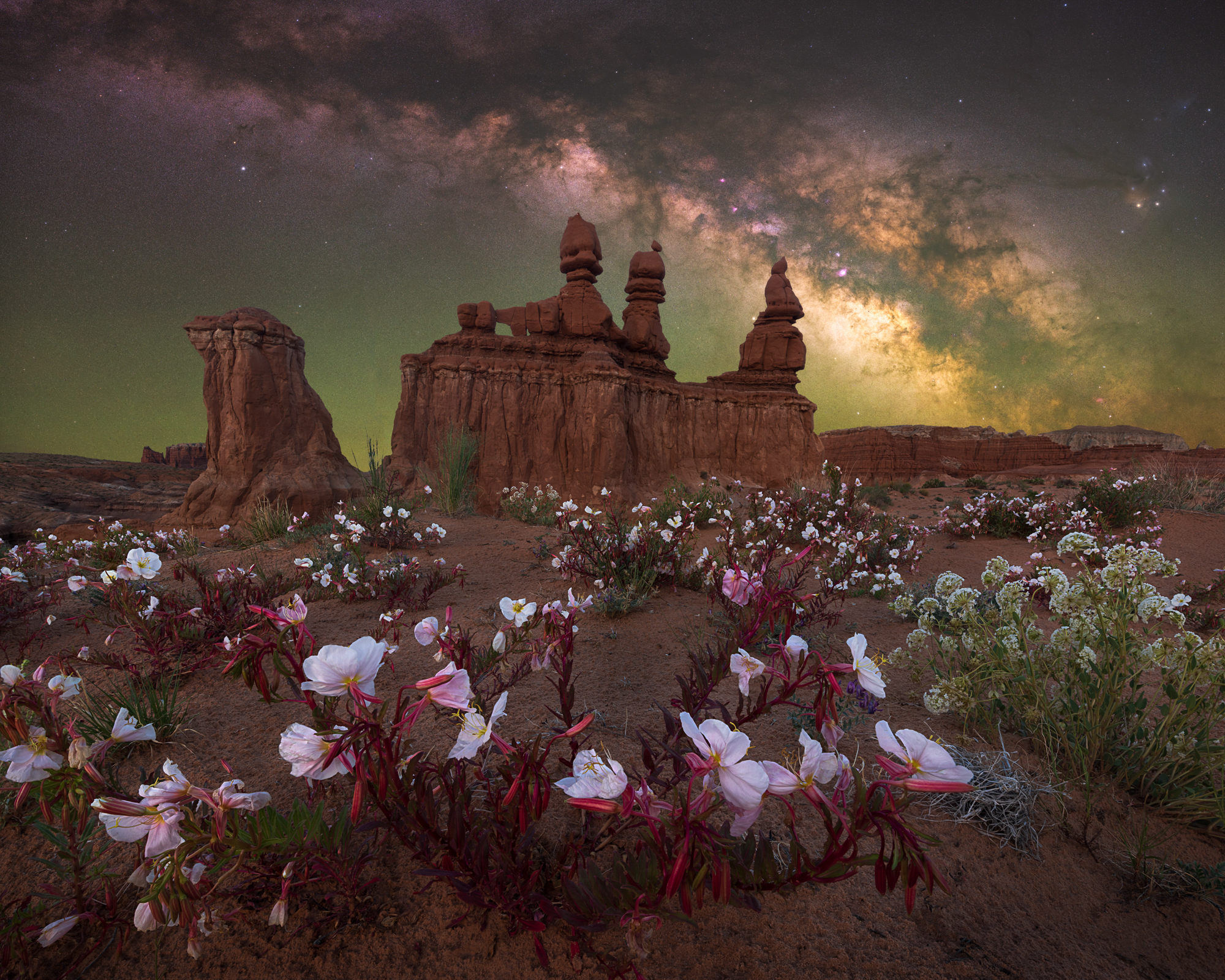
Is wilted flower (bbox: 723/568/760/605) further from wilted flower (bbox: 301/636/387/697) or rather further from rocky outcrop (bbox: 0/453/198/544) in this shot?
rocky outcrop (bbox: 0/453/198/544)

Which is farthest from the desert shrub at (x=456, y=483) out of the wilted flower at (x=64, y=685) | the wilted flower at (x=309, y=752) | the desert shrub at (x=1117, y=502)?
the desert shrub at (x=1117, y=502)

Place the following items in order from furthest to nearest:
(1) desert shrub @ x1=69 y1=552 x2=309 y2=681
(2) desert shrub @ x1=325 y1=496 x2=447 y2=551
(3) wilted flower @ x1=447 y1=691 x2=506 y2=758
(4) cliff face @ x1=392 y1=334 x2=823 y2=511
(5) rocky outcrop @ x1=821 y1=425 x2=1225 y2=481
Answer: (5) rocky outcrop @ x1=821 y1=425 x2=1225 y2=481 → (4) cliff face @ x1=392 y1=334 x2=823 y2=511 → (2) desert shrub @ x1=325 y1=496 x2=447 y2=551 → (1) desert shrub @ x1=69 y1=552 x2=309 y2=681 → (3) wilted flower @ x1=447 y1=691 x2=506 y2=758

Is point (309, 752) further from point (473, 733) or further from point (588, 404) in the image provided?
point (588, 404)

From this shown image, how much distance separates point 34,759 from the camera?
1.15 m

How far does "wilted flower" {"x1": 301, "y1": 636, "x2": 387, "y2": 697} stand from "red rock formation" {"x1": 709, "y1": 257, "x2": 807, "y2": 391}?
2447 centimetres

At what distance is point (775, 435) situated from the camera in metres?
23.4

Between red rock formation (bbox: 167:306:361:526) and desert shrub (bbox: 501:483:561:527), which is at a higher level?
red rock formation (bbox: 167:306:361:526)

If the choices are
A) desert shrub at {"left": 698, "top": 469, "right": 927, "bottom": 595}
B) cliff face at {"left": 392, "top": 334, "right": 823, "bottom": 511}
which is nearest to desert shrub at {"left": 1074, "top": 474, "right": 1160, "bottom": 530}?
desert shrub at {"left": 698, "top": 469, "right": 927, "bottom": 595}

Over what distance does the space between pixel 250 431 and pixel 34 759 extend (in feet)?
51.8

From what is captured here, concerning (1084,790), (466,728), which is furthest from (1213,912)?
(466,728)

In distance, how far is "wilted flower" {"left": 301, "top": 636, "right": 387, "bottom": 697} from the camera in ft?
3.00

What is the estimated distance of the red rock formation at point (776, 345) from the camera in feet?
78.3

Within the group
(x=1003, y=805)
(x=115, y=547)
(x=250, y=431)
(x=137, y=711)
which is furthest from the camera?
(x=250, y=431)

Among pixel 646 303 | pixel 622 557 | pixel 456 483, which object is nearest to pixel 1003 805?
pixel 622 557
